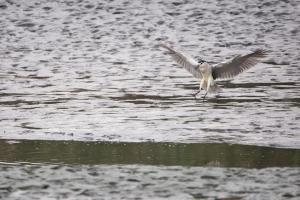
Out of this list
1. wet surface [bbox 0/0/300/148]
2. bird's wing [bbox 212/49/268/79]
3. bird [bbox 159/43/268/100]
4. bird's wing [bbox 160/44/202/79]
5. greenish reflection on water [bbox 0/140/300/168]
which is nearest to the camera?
greenish reflection on water [bbox 0/140/300/168]

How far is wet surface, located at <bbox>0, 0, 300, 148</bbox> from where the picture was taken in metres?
10.7

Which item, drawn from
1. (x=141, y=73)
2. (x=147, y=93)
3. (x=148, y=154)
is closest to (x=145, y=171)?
(x=148, y=154)

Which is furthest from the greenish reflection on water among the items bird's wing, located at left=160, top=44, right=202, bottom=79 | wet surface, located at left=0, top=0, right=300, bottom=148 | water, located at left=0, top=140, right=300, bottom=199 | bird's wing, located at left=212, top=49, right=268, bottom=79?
bird's wing, located at left=160, top=44, right=202, bottom=79

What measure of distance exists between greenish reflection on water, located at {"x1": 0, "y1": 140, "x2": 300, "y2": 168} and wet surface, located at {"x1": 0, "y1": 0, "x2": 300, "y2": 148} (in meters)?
0.37

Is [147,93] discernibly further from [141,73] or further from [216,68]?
[141,73]

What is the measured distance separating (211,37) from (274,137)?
903cm

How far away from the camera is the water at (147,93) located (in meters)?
8.29

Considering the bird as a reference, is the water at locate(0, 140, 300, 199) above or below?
above

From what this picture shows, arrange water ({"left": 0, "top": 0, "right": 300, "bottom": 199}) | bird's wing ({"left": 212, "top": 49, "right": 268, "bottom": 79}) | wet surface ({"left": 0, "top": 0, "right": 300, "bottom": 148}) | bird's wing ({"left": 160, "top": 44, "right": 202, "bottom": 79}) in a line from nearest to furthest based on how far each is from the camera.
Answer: water ({"left": 0, "top": 0, "right": 300, "bottom": 199}), wet surface ({"left": 0, "top": 0, "right": 300, "bottom": 148}), bird's wing ({"left": 212, "top": 49, "right": 268, "bottom": 79}), bird's wing ({"left": 160, "top": 44, "right": 202, "bottom": 79})

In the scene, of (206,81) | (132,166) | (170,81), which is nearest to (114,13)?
(170,81)

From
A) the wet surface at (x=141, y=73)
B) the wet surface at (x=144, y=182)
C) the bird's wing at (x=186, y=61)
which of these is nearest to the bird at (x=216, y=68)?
the bird's wing at (x=186, y=61)

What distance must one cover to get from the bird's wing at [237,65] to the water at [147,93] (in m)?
0.42

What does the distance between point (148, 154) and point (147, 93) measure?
4.82 m

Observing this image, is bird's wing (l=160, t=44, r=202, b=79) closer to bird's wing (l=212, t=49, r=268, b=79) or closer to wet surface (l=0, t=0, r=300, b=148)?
bird's wing (l=212, t=49, r=268, b=79)
